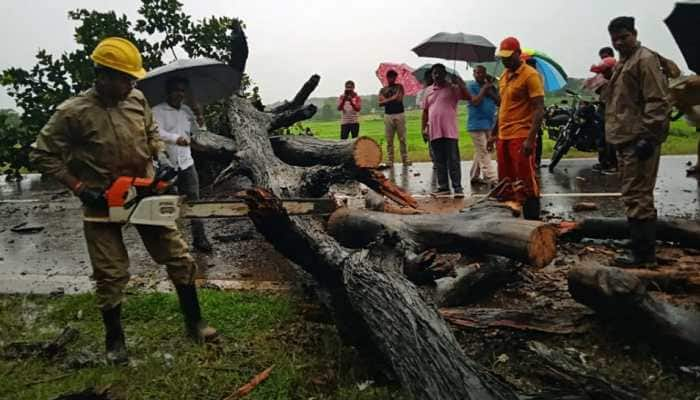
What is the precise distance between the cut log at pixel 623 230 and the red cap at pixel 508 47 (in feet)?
5.62

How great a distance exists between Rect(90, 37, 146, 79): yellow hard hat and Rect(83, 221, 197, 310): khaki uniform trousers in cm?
96

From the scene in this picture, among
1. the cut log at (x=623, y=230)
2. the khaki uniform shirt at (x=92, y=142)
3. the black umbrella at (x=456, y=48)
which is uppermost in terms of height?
the black umbrella at (x=456, y=48)

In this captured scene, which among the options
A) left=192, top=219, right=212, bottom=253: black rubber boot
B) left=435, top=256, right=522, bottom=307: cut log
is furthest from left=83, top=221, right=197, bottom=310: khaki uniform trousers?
left=192, top=219, right=212, bottom=253: black rubber boot

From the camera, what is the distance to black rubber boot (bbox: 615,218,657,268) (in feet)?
14.0

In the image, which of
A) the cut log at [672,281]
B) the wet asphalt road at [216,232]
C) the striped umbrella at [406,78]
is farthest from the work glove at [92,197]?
the striped umbrella at [406,78]

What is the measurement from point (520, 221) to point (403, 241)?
880 millimetres

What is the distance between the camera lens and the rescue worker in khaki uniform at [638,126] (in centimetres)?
409

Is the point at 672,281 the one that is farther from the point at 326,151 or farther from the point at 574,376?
the point at 326,151

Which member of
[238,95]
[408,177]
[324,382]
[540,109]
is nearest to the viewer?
[324,382]

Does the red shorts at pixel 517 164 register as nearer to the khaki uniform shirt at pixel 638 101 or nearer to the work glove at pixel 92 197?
the khaki uniform shirt at pixel 638 101

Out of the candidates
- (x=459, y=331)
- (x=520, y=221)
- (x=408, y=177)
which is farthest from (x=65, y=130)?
(x=408, y=177)

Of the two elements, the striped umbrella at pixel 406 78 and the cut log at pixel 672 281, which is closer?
the cut log at pixel 672 281

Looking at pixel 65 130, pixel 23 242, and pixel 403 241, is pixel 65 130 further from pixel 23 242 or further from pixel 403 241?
pixel 23 242

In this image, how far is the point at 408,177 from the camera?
10.3 m
